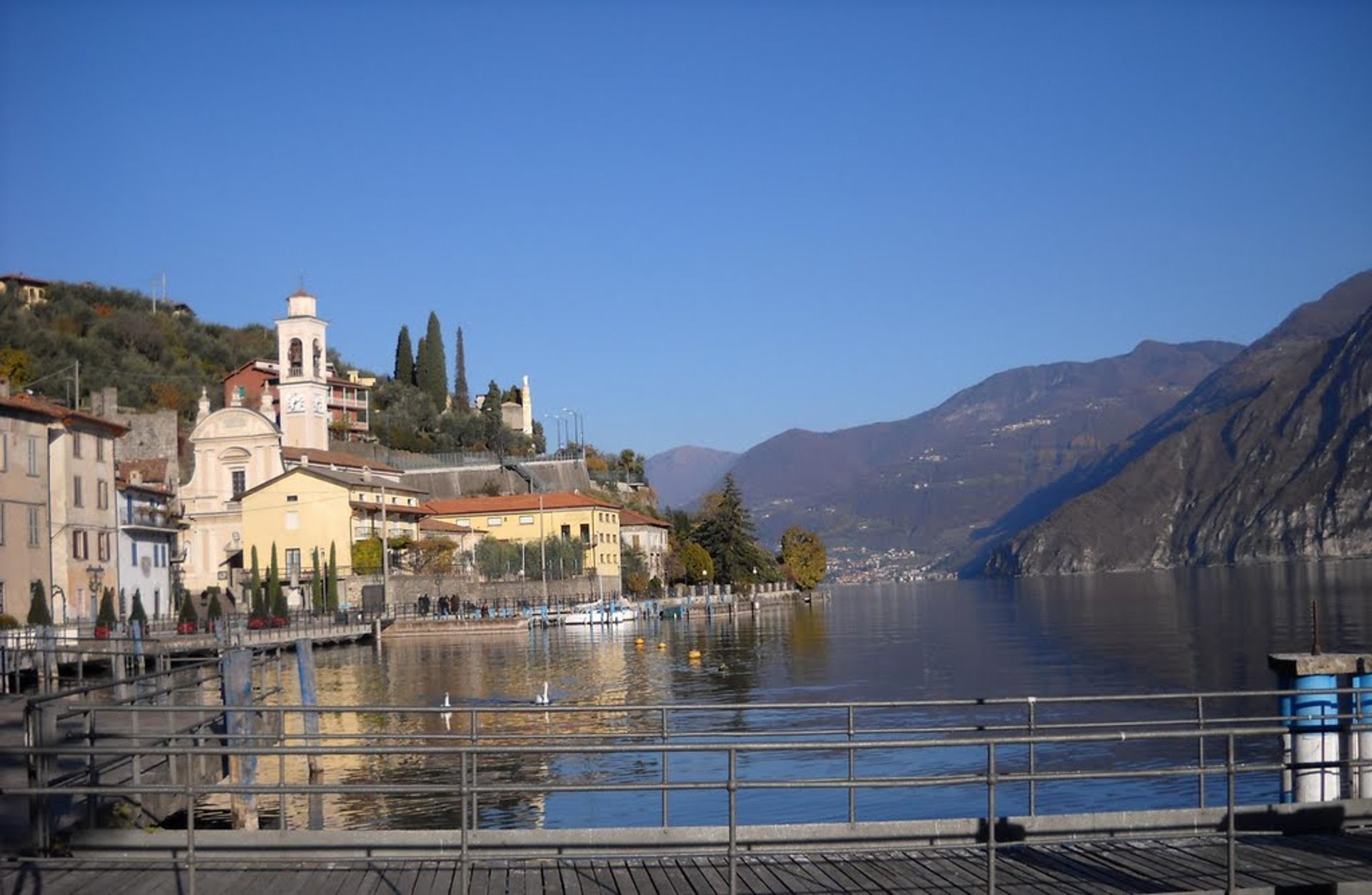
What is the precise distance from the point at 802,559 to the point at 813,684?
10717 centimetres

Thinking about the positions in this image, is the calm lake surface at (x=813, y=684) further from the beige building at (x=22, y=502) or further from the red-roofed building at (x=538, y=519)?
the beige building at (x=22, y=502)

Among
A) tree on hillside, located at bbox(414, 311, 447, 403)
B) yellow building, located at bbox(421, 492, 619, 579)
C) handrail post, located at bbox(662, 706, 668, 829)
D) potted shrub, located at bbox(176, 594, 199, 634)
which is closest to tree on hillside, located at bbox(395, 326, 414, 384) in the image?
tree on hillside, located at bbox(414, 311, 447, 403)

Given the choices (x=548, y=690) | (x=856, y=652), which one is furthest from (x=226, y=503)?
(x=548, y=690)

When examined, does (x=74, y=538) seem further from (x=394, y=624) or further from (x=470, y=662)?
(x=394, y=624)

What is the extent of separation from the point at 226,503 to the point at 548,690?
4911cm

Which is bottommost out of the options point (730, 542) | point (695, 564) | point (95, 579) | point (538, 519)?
point (695, 564)

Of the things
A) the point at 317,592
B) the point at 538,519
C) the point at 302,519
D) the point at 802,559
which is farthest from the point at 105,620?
the point at 802,559

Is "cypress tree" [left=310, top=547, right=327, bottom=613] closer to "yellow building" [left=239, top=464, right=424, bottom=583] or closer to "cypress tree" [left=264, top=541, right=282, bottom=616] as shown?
"yellow building" [left=239, top=464, right=424, bottom=583]

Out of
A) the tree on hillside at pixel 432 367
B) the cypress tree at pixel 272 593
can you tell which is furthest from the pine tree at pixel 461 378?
the cypress tree at pixel 272 593

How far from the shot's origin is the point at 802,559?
158000 mm

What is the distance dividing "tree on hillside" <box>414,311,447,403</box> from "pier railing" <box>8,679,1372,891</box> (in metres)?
107

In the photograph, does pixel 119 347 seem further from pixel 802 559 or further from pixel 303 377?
pixel 802 559

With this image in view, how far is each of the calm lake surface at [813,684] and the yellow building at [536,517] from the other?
964 cm

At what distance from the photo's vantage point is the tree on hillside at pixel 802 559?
15638cm
